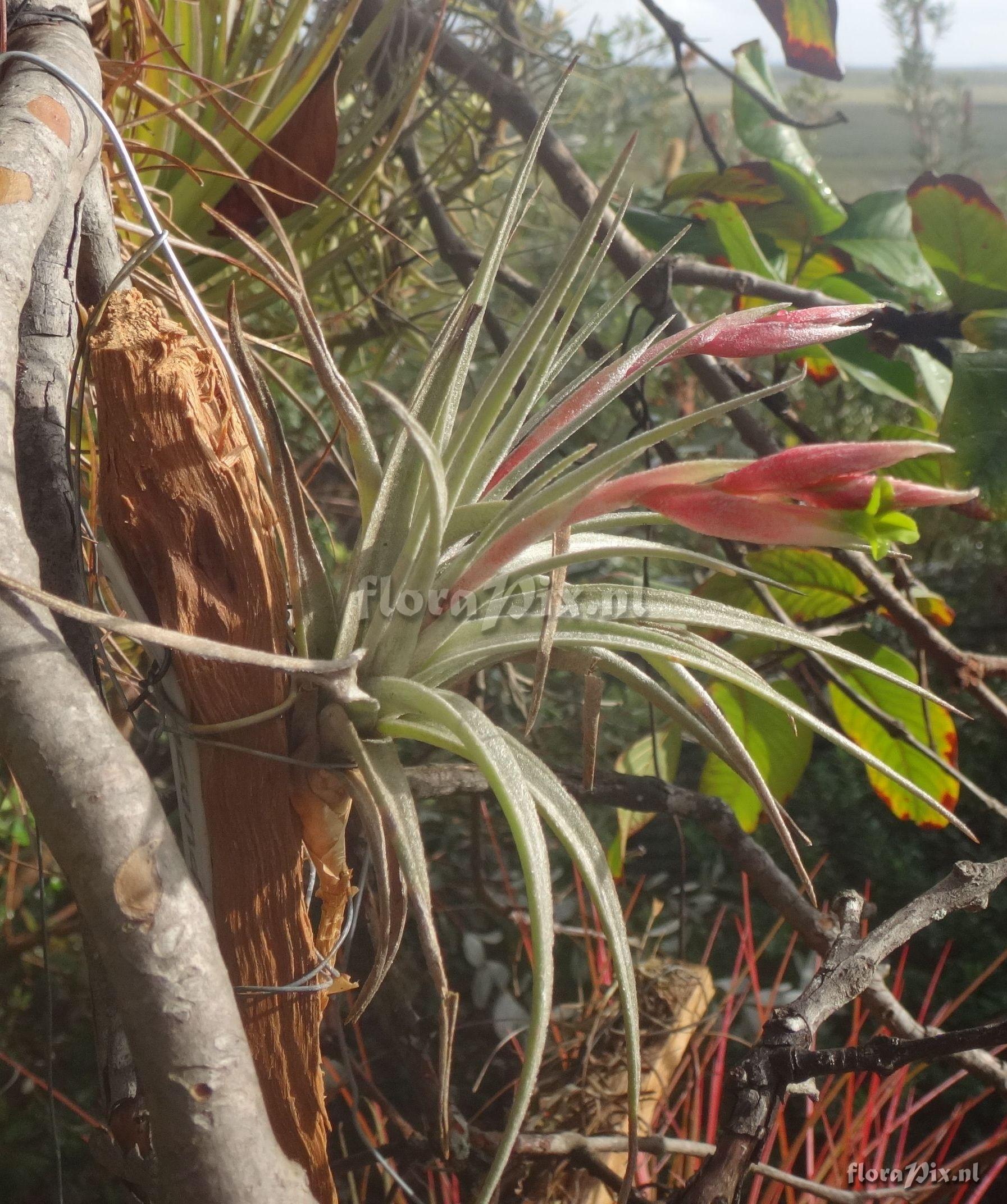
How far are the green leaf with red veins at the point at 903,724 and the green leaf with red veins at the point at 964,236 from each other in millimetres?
275

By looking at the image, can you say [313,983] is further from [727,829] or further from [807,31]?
[807,31]

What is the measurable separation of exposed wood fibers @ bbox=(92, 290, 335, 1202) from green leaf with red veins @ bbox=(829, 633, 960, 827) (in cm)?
50

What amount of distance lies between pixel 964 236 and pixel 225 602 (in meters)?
0.59

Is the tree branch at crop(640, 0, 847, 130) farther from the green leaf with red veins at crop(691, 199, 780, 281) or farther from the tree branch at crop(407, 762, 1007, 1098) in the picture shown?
the tree branch at crop(407, 762, 1007, 1098)

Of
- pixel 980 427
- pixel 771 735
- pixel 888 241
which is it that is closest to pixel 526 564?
pixel 980 427

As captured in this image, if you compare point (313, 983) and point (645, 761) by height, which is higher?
point (313, 983)

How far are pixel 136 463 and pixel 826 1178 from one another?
2.56 feet

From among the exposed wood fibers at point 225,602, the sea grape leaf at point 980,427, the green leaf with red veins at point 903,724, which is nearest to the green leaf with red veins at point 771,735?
the green leaf with red veins at point 903,724

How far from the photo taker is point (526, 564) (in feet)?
1.16

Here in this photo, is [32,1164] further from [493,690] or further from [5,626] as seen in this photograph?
[5,626]

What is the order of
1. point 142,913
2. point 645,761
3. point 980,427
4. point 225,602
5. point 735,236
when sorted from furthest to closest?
point 645,761 → point 735,236 → point 980,427 → point 225,602 → point 142,913

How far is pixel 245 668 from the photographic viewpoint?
33cm

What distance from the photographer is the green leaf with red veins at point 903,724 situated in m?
0.71

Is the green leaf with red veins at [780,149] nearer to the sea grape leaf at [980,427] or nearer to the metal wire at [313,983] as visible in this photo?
the sea grape leaf at [980,427]
